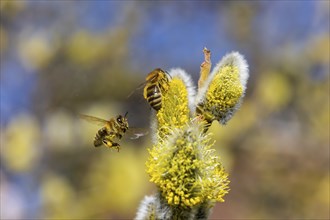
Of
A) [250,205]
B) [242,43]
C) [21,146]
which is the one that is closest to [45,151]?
[21,146]

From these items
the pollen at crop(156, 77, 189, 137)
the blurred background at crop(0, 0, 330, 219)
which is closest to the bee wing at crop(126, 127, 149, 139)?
the pollen at crop(156, 77, 189, 137)

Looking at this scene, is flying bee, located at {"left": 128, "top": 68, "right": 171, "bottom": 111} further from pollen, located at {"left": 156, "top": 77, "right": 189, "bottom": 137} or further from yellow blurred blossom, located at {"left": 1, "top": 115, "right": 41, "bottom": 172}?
yellow blurred blossom, located at {"left": 1, "top": 115, "right": 41, "bottom": 172}

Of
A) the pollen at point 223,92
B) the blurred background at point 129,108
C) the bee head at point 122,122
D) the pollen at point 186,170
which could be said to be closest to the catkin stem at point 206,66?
the pollen at point 223,92

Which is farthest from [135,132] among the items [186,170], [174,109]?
[186,170]

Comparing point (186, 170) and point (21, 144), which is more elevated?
point (21, 144)

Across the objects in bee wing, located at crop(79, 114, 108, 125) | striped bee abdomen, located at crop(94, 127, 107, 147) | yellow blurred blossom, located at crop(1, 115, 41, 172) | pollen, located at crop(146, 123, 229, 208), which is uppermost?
yellow blurred blossom, located at crop(1, 115, 41, 172)

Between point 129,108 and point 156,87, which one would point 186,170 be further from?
point 129,108
